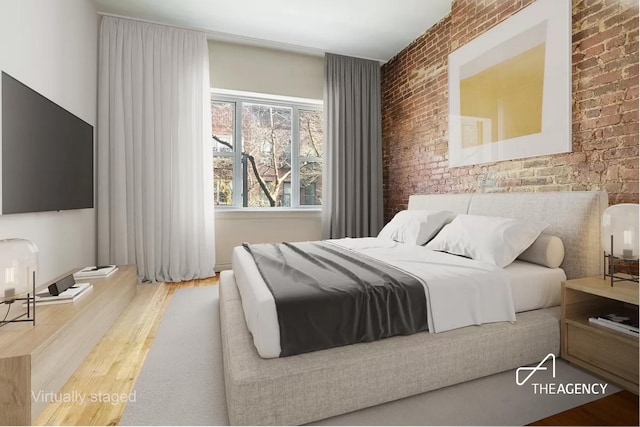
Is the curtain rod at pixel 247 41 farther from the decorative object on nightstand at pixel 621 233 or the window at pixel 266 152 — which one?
the decorative object on nightstand at pixel 621 233

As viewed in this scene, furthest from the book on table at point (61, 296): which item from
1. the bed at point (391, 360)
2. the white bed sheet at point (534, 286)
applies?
the white bed sheet at point (534, 286)

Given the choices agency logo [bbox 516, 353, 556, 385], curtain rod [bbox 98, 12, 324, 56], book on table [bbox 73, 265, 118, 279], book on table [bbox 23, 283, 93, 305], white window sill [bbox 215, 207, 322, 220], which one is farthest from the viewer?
white window sill [bbox 215, 207, 322, 220]

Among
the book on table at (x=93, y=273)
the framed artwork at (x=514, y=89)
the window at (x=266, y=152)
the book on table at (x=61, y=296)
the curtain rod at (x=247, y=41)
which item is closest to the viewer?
the book on table at (x=61, y=296)

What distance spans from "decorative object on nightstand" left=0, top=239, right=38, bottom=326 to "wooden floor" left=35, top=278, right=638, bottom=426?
421mm

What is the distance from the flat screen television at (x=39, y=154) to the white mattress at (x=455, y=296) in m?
1.43

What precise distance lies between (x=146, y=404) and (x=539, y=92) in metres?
3.27

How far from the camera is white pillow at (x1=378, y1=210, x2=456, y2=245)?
9.41 ft

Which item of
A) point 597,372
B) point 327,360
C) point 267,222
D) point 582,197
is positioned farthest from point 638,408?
point 267,222

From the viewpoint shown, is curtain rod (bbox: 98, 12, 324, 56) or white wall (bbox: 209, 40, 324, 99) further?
white wall (bbox: 209, 40, 324, 99)

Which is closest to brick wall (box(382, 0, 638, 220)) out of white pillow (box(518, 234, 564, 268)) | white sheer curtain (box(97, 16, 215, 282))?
white pillow (box(518, 234, 564, 268))

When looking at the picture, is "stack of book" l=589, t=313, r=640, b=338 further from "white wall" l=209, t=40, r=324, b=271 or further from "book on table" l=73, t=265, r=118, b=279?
"book on table" l=73, t=265, r=118, b=279

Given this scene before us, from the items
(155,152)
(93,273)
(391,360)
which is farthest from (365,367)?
(155,152)

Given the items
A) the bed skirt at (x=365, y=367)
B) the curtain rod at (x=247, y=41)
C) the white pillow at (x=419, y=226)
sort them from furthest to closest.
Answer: the curtain rod at (x=247, y=41) → the white pillow at (x=419, y=226) → the bed skirt at (x=365, y=367)

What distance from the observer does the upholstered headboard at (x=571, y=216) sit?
6.66 ft
